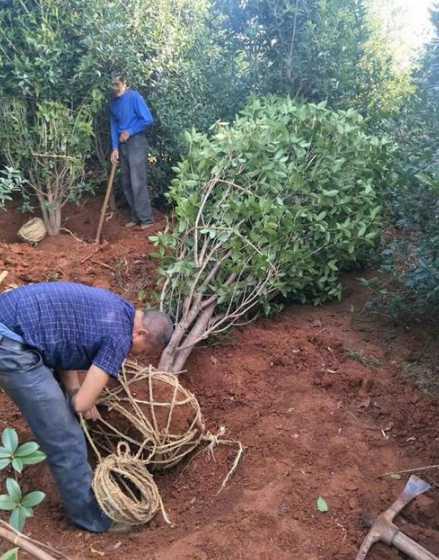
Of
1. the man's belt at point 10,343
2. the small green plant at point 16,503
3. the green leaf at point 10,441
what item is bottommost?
the man's belt at point 10,343

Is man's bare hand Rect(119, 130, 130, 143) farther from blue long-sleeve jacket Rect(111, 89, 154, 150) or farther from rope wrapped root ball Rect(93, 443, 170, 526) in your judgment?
rope wrapped root ball Rect(93, 443, 170, 526)

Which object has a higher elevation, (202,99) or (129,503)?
(202,99)

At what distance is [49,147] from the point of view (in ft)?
23.5

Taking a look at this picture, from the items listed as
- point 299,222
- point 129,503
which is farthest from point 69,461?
point 299,222

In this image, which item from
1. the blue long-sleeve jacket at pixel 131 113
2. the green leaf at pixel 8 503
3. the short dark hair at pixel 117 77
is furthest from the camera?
the blue long-sleeve jacket at pixel 131 113

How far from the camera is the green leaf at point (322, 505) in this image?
10.7 feet

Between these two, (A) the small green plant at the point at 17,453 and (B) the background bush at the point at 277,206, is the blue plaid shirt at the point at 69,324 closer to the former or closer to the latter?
(A) the small green plant at the point at 17,453

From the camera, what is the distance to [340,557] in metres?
2.95

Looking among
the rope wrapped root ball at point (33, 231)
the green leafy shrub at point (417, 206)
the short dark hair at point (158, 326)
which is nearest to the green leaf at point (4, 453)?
the short dark hair at point (158, 326)

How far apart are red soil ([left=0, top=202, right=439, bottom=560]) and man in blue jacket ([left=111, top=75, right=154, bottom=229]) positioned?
2.31 meters

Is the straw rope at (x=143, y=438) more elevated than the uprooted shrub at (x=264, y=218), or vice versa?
the uprooted shrub at (x=264, y=218)

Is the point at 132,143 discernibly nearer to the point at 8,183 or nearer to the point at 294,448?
the point at 8,183

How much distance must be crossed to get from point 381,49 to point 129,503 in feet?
24.5

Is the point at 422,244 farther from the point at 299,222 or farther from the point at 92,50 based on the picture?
the point at 92,50
